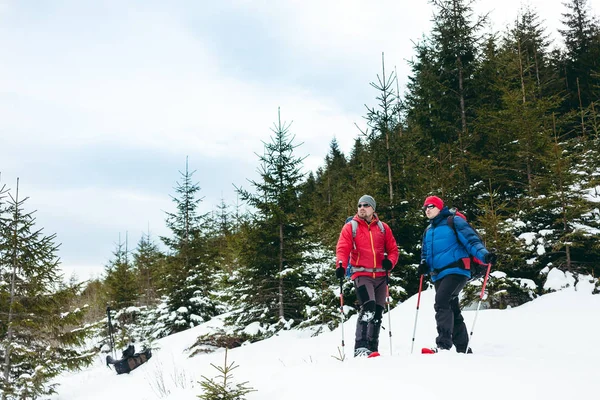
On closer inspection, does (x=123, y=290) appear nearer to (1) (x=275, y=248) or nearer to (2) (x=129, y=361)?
→ (2) (x=129, y=361)

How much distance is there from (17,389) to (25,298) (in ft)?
10.2

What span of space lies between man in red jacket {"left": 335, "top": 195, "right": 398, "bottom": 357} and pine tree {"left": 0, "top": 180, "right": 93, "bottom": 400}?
44.0ft

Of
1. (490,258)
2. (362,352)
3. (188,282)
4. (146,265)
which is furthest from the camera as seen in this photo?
(146,265)

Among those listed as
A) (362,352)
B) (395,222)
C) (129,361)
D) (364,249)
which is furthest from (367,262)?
(129,361)

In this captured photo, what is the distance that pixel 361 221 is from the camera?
19.3ft

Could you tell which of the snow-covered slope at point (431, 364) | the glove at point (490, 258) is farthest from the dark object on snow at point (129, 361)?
the glove at point (490, 258)

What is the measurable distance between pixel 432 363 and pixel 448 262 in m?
1.73

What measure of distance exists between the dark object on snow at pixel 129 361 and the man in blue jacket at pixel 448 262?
42.9 feet

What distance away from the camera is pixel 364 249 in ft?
18.7

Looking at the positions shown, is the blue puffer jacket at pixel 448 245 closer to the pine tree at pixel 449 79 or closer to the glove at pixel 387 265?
the glove at pixel 387 265

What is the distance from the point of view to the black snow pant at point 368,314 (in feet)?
17.8

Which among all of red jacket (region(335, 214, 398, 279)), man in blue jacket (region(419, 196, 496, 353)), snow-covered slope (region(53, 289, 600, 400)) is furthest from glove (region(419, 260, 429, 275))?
snow-covered slope (region(53, 289, 600, 400))

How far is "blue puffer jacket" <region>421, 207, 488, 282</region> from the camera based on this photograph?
5219mm

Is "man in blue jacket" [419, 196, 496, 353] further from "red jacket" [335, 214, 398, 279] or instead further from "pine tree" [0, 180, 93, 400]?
"pine tree" [0, 180, 93, 400]
